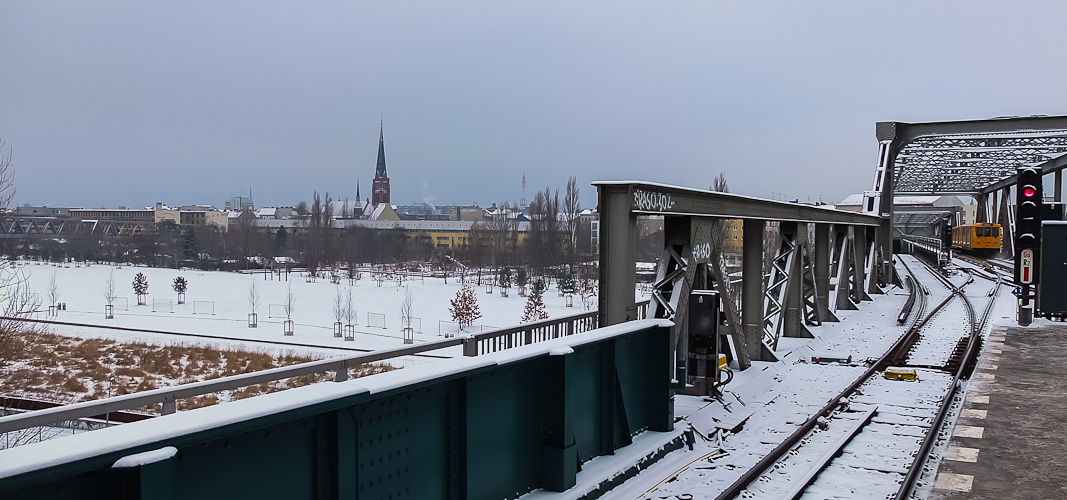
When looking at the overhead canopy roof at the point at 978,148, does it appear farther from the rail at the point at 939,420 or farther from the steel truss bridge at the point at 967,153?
the rail at the point at 939,420

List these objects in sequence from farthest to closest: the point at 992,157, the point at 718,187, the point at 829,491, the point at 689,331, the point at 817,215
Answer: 1. the point at 718,187
2. the point at 992,157
3. the point at 817,215
4. the point at 689,331
5. the point at 829,491

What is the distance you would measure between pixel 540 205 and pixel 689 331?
235 feet

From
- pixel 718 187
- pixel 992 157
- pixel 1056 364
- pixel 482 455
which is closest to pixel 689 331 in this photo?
pixel 482 455

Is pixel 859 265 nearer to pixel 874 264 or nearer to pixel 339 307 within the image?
pixel 874 264

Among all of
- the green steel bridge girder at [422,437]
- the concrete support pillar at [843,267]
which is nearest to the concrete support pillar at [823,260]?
the concrete support pillar at [843,267]

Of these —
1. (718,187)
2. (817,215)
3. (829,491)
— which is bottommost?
(829,491)

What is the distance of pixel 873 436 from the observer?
9.69m

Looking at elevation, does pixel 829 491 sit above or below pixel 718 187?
below

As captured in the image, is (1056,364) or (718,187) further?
(718,187)

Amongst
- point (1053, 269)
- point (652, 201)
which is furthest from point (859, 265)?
point (652, 201)

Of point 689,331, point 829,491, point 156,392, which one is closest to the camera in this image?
point 156,392

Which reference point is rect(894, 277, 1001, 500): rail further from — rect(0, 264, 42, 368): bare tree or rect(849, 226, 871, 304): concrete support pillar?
rect(0, 264, 42, 368): bare tree

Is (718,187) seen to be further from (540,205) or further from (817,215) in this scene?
(817,215)

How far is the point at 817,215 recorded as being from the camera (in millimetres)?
19469
